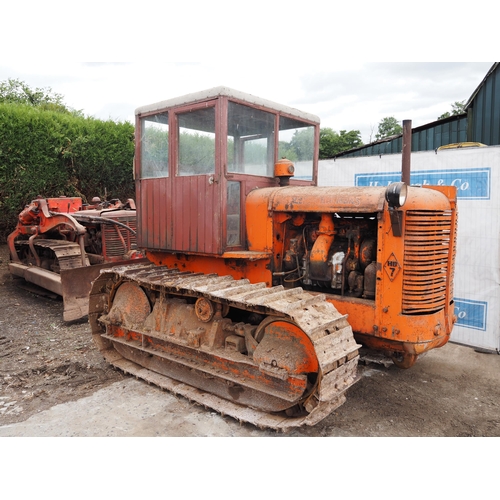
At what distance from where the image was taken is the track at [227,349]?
331 cm

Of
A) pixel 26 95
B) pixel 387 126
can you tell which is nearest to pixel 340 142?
pixel 387 126

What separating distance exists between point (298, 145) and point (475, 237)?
2529 millimetres

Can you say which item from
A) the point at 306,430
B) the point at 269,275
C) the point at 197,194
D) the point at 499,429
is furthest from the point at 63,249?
the point at 499,429

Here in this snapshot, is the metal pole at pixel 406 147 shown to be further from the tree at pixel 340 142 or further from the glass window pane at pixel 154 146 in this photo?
the tree at pixel 340 142

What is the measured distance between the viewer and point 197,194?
4477mm

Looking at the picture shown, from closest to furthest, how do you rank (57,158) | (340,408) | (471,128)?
(340,408)
(471,128)
(57,158)

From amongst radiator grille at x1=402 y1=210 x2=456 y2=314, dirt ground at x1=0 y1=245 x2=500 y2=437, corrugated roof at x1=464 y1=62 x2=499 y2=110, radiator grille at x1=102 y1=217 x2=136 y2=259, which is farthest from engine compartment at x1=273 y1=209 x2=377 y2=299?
radiator grille at x1=102 y1=217 x2=136 y2=259

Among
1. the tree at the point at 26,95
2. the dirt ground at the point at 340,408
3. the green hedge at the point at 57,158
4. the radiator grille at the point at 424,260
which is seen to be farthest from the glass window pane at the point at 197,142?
the tree at the point at 26,95

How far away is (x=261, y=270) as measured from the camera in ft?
14.5

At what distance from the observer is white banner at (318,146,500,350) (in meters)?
5.63

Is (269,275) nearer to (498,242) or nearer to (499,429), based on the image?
(499,429)

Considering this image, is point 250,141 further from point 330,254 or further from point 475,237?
point 475,237

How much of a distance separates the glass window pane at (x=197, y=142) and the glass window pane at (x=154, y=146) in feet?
0.75

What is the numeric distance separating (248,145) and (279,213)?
2.60 ft
